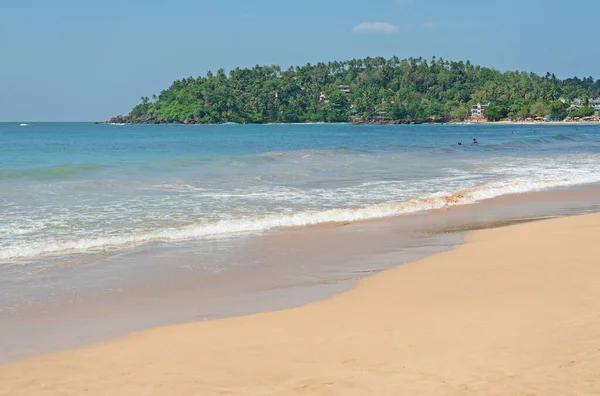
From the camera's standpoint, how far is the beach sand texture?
4.45 metres

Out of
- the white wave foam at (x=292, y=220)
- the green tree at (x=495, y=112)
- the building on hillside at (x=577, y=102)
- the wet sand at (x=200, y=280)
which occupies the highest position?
the building on hillside at (x=577, y=102)

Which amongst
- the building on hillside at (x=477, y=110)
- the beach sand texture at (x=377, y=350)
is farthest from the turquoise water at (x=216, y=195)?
the building on hillside at (x=477, y=110)

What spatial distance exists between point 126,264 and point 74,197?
764 centimetres

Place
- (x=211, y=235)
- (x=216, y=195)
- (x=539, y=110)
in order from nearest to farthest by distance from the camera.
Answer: (x=211, y=235)
(x=216, y=195)
(x=539, y=110)

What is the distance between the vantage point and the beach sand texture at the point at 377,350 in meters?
4.45

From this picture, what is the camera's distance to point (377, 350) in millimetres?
5105

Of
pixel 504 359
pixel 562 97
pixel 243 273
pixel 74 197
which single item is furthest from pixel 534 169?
pixel 562 97

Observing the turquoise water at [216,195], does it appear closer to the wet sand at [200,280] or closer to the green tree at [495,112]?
the wet sand at [200,280]

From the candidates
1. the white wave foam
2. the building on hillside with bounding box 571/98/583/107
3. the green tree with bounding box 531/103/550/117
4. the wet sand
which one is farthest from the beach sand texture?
the building on hillside with bounding box 571/98/583/107

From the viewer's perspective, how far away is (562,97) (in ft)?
589

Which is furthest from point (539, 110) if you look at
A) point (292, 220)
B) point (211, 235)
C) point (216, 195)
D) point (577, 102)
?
point (211, 235)

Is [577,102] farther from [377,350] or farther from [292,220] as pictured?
[377,350]

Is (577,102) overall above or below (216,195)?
above

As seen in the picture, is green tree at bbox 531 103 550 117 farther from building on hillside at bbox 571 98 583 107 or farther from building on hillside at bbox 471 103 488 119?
building on hillside at bbox 471 103 488 119
